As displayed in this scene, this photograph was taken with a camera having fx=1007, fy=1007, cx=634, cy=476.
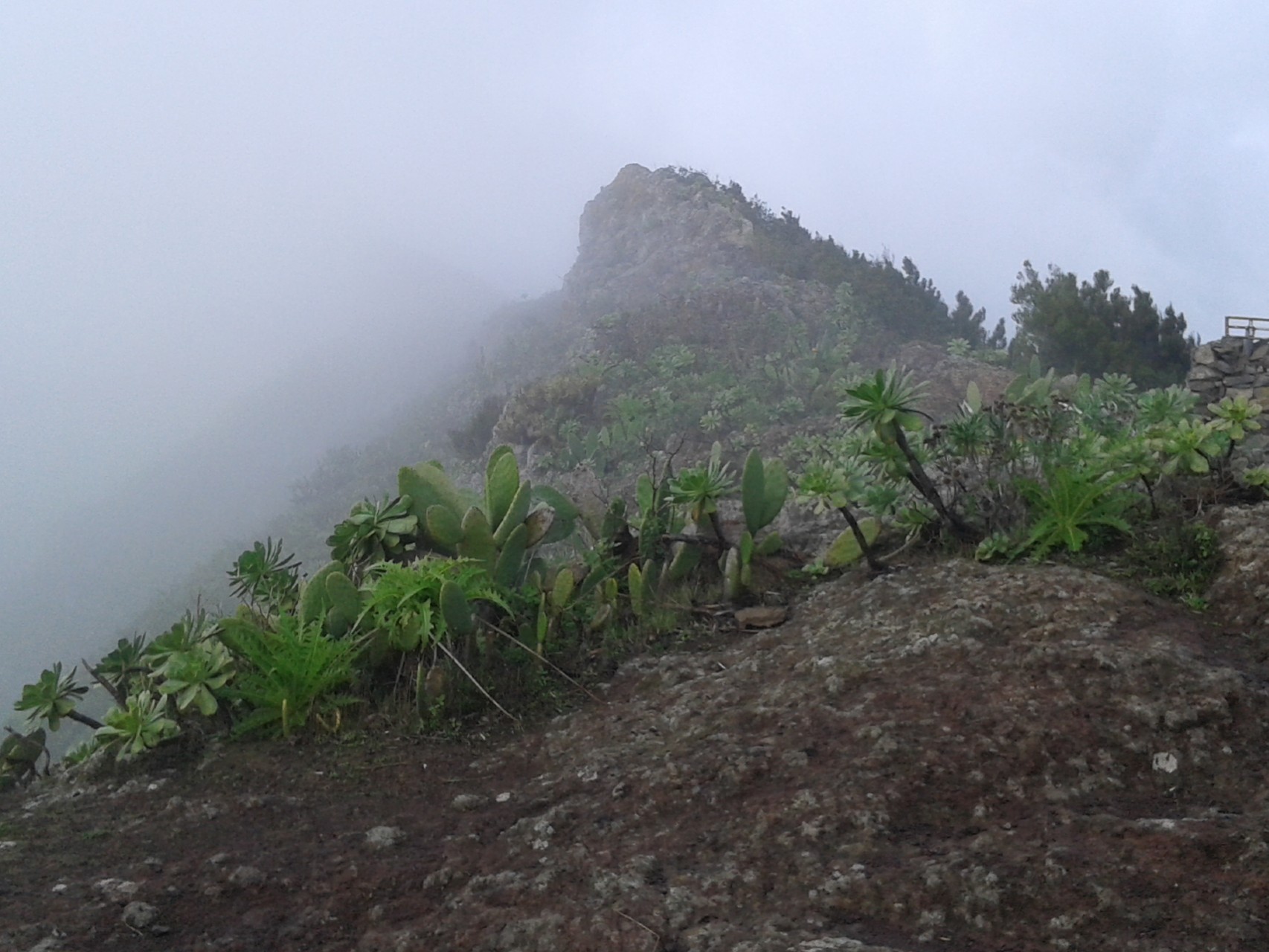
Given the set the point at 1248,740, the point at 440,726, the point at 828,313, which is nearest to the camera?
the point at 1248,740

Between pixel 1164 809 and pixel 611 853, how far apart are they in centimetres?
149

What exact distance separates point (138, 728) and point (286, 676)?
0.56 m

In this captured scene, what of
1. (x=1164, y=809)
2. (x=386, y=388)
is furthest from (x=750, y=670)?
(x=386, y=388)

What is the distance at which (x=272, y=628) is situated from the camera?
448 centimetres

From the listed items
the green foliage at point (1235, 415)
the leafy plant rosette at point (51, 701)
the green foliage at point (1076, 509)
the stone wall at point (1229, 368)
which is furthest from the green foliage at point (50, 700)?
the stone wall at point (1229, 368)

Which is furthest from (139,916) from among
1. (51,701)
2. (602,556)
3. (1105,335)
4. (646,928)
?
Answer: (1105,335)

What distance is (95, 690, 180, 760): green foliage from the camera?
3824mm

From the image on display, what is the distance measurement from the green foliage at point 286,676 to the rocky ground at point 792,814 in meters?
0.13

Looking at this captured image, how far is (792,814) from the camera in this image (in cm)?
281

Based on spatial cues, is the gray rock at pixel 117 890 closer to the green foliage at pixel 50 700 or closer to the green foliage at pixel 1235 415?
the green foliage at pixel 50 700

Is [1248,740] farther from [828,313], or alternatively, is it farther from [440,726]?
[828,313]

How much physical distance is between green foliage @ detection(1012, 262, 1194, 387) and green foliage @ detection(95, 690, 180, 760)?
1095 cm

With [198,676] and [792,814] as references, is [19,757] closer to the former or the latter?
[198,676]

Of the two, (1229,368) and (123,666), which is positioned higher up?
(1229,368)
